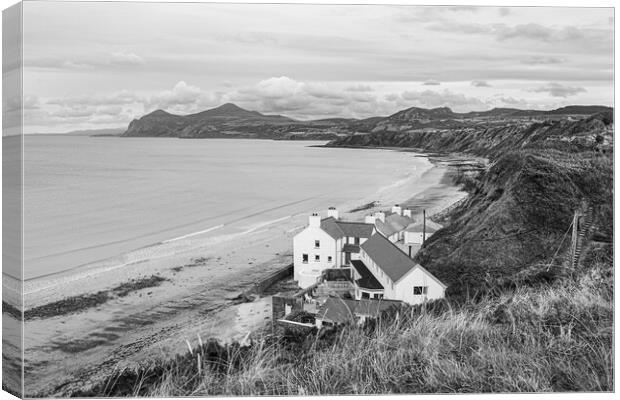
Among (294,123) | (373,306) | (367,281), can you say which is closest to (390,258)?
(367,281)

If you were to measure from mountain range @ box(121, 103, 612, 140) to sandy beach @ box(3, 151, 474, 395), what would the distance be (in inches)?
48.1

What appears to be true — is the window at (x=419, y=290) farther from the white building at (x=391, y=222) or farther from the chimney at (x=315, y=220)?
the chimney at (x=315, y=220)

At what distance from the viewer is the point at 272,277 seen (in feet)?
32.6

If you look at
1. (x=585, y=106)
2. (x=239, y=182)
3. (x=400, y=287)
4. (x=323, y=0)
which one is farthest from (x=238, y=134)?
(x=585, y=106)

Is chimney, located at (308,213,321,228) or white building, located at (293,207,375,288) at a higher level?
→ chimney, located at (308,213,321,228)

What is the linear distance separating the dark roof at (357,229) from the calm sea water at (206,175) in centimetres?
38

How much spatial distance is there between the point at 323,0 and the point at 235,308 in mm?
5508

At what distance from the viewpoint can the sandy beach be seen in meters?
7.52

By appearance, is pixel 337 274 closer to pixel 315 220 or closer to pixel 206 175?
pixel 315 220

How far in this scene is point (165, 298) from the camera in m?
11.1

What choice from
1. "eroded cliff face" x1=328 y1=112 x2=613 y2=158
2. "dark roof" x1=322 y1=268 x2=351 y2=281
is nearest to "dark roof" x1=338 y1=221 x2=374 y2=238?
"dark roof" x1=322 y1=268 x2=351 y2=281

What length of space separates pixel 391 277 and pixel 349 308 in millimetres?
637

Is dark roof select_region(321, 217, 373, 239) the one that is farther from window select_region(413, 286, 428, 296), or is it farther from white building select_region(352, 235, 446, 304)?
window select_region(413, 286, 428, 296)

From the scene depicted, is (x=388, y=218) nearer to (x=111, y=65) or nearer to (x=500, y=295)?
(x=500, y=295)
